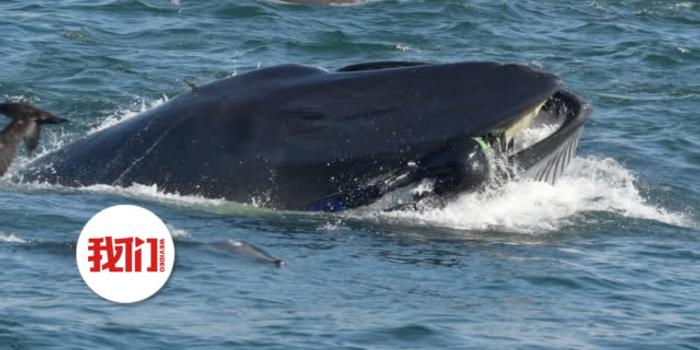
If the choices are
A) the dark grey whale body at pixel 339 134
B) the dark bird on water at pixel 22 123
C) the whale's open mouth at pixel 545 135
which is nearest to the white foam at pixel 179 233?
the dark grey whale body at pixel 339 134

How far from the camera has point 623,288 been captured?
13.2 meters

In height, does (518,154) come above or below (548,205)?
above

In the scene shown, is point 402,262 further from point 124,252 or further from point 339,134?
point 124,252

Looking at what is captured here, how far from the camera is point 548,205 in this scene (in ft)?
50.2

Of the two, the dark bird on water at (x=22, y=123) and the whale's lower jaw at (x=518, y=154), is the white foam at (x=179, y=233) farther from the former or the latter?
the dark bird on water at (x=22, y=123)

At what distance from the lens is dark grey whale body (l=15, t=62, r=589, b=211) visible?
1348cm

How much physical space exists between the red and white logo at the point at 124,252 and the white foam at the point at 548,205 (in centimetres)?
325

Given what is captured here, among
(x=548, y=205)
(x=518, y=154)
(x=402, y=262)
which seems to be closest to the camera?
(x=402, y=262)

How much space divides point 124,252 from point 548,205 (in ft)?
18.6

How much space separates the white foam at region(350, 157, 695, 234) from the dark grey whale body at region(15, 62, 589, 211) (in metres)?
0.33

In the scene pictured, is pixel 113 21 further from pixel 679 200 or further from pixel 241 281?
pixel 241 281

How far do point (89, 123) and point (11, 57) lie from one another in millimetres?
4523

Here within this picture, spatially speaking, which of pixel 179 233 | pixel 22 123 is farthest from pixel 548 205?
pixel 22 123

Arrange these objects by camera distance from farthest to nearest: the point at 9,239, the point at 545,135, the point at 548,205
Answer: the point at 548,205 < the point at 545,135 < the point at 9,239
